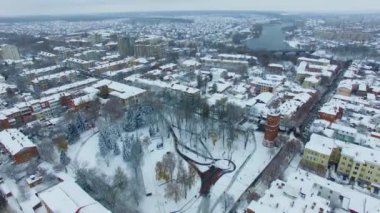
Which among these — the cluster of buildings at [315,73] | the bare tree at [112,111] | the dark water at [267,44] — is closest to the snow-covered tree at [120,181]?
the bare tree at [112,111]

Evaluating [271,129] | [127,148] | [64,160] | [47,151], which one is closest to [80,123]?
[47,151]

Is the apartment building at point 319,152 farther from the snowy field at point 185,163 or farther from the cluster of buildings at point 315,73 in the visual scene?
the cluster of buildings at point 315,73

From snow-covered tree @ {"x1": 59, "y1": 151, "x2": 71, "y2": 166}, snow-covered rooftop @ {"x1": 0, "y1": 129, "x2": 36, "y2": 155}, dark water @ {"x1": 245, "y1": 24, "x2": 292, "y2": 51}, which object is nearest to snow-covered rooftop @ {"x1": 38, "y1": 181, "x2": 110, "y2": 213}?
snow-covered tree @ {"x1": 59, "y1": 151, "x2": 71, "y2": 166}

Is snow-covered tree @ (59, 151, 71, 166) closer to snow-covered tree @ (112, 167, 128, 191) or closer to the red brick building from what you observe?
snow-covered tree @ (112, 167, 128, 191)

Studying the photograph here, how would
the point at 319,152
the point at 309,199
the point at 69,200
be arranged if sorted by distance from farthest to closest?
the point at 319,152
the point at 69,200
the point at 309,199

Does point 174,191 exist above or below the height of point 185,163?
above

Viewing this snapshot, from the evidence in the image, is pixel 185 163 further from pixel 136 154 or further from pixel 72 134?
pixel 72 134
